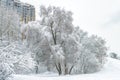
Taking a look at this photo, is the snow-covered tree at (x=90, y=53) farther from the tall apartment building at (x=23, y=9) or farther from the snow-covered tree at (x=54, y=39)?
the tall apartment building at (x=23, y=9)

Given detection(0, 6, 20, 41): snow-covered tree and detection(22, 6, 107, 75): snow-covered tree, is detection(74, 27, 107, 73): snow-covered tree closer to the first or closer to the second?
detection(22, 6, 107, 75): snow-covered tree

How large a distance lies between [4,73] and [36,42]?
42.0ft

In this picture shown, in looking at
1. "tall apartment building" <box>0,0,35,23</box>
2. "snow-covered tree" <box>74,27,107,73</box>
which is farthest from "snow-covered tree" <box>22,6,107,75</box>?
"tall apartment building" <box>0,0,35,23</box>

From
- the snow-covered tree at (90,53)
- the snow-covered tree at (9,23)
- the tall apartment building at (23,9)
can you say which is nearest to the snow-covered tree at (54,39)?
the snow-covered tree at (90,53)

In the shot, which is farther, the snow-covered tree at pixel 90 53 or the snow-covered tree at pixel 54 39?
the snow-covered tree at pixel 90 53

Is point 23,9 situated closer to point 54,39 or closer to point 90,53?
point 90,53

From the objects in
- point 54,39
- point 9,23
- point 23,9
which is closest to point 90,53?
point 54,39

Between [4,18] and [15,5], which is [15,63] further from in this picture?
[15,5]


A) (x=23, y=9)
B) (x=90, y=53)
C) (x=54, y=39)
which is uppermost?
(x=23, y=9)

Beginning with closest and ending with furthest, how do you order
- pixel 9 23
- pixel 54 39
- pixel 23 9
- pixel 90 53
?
pixel 54 39 → pixel 90 53 → pixel 9 23 → pixel 23 9

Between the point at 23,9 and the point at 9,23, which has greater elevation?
the point at 23,9

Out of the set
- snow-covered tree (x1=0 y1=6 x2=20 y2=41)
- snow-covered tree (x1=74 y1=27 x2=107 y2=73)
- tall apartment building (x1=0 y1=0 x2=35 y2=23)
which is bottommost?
snow-covered tree (x1=74 y1=27 x2=107 y2=73)

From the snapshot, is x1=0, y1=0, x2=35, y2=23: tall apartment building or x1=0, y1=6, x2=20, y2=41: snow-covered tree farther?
x1=0, y1=0, x2=35, y2=23: tall apartment building

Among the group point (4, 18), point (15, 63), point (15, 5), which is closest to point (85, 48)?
point (4, 18)
